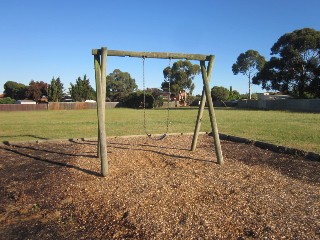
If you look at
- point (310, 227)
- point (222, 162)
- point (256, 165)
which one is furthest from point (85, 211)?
point (256, 165)

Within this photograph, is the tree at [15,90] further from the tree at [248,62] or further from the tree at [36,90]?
the tree at [248,62]

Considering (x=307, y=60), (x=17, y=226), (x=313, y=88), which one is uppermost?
(x=307, y=60)

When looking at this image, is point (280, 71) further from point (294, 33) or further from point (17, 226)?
point (17, 226)

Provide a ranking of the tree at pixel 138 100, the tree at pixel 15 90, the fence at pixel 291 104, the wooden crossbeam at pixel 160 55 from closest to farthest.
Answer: the wooden crossbeam at pixel 160 55 → the fence at pixel 291 104 → the tree at pixel 138 100 → the tree at pixel 15 90

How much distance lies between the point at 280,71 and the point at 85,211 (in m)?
46.6

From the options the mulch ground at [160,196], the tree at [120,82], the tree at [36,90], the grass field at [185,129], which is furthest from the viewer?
the tree at [120,82]

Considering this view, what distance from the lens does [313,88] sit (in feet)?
139

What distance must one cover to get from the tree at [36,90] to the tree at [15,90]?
199 cm

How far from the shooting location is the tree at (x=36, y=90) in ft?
285

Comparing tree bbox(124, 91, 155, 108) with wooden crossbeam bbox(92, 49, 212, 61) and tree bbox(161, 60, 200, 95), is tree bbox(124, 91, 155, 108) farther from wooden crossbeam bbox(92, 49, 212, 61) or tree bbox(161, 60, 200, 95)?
wooden crossbeam bbox(92, 49, 212, 61)

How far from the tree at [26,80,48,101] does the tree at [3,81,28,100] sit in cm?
199

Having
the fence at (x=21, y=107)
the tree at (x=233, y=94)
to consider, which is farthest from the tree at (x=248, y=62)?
the fence at (x=21, y=107)

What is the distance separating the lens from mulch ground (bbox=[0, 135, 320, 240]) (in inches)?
140

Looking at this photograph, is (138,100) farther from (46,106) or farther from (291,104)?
(291,104)
